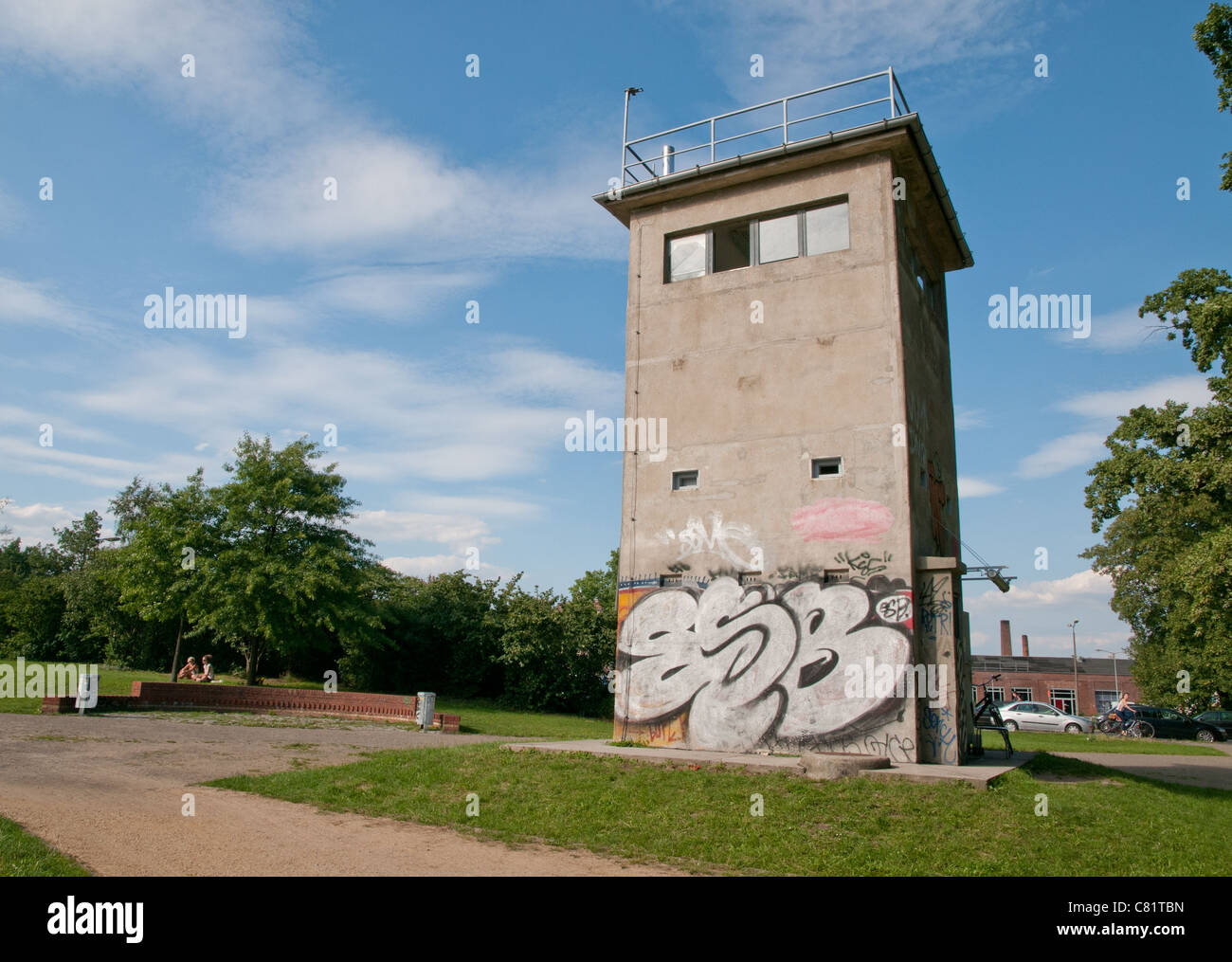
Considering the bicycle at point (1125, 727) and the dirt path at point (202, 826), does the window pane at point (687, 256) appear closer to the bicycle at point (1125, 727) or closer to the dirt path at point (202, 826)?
the dirt path at point (202, 826)

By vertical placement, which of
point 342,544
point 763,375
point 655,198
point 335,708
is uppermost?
point 655,198

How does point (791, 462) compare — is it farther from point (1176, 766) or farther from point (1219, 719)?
point (1219, 719)

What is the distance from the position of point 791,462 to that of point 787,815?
689 centimetres

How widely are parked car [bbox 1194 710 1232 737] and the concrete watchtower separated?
88.1 ft

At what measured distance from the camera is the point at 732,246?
17.2m

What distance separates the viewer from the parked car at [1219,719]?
3459 centimetres

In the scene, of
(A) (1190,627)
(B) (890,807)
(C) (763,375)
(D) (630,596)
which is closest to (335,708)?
(D) (630,596)

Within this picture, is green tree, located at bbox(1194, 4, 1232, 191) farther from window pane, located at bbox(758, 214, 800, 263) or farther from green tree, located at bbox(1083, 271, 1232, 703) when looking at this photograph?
window pane, located at bbox(758, 214, 800, 263)

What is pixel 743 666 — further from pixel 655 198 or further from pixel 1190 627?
pixel 1190 627

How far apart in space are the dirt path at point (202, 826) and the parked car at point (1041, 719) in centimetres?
3404

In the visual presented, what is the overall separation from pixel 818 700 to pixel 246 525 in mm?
23846

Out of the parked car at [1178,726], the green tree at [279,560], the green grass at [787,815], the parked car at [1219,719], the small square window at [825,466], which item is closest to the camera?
the green grass at [787,815]

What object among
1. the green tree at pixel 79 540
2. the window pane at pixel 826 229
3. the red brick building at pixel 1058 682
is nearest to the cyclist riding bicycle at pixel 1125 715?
the window pane at pixel 826 229

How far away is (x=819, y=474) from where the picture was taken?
14633 mm
